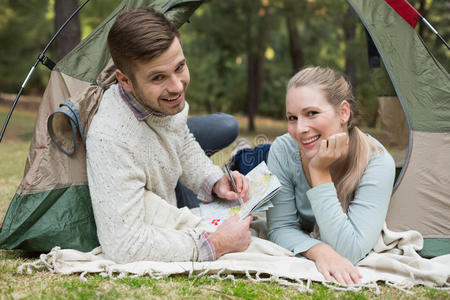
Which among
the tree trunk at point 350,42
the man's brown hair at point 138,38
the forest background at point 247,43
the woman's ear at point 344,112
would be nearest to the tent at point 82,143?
the man's brown hair at point 138,38

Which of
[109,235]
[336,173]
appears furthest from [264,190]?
[109,235]

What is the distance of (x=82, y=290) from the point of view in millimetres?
1626

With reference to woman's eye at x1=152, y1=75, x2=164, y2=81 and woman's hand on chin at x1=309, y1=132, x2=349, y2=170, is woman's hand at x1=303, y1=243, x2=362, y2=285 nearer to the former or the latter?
woman's hand on chin at x1=309, y1=132, x2=349, y2=170

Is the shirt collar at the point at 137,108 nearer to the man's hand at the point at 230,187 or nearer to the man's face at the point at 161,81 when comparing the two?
the man's face at the point at 161,81

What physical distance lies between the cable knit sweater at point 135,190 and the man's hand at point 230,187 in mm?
189

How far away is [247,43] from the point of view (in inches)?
332

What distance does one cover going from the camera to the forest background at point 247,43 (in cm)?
673

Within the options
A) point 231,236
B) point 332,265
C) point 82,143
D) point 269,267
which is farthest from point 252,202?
point 82,143

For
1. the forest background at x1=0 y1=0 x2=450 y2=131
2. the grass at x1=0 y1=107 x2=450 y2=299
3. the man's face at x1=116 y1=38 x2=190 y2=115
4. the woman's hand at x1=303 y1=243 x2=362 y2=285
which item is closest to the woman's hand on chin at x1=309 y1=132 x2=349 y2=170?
the woman's hand at x1=303 y1=243 x2=362 y2=285

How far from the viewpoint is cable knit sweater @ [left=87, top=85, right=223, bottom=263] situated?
6.05ft

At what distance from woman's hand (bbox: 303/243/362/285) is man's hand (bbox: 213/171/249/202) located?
412 mm

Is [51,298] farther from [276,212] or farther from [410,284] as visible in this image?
[410,284]

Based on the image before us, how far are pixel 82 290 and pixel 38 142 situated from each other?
0.78m

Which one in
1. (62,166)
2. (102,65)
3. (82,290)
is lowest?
(82,290)
